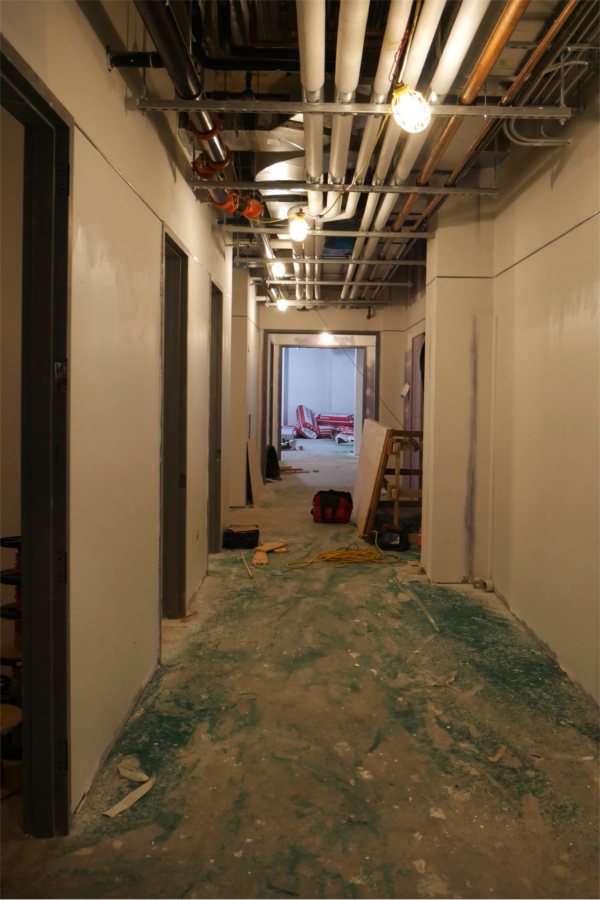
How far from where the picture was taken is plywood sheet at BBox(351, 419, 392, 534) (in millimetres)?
5523

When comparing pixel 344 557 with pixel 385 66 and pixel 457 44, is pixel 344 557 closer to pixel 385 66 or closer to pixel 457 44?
pixel 385 66

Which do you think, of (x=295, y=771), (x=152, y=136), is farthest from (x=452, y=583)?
(x=152, y=136)

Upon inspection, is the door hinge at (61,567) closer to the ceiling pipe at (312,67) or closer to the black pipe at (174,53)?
the black pipe at (174,53)

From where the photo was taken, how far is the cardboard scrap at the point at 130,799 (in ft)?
6.20

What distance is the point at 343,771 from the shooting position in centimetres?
214

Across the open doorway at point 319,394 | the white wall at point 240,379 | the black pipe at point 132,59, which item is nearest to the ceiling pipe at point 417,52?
the black pipe at point 132,59

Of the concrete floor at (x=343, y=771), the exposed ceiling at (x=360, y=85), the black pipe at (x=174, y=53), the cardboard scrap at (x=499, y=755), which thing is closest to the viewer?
the concrete floor at (x=343, y=771)

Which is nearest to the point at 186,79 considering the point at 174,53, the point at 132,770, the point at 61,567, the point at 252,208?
the point at 174,53

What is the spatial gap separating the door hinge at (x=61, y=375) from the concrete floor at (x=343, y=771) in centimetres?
146

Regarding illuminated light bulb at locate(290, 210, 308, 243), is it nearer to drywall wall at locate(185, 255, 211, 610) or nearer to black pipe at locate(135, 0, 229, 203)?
drywall wall at locate(185, 255, 211, 610)

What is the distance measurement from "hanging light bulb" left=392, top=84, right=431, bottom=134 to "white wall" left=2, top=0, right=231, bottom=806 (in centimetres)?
108

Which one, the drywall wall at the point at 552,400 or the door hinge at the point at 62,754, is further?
the drywall wall at the point at 552,400

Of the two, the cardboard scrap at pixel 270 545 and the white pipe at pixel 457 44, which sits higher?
the white pipe at pixel 457 44

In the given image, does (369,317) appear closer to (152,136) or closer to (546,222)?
(546,222)
